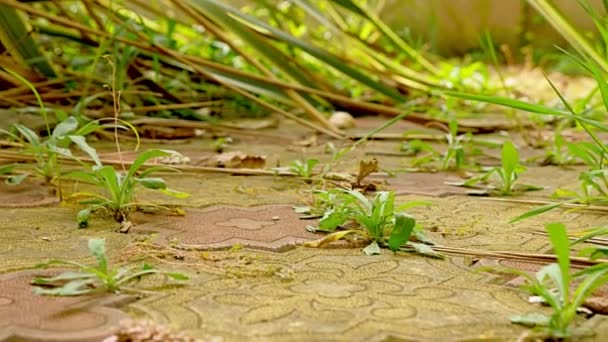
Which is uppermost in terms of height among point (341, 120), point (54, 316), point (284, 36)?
point (284, 36)

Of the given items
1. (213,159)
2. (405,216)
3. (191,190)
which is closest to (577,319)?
(405,216)

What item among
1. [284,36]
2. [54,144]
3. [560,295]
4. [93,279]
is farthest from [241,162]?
[560,295]

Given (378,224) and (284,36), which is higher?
(284,36)

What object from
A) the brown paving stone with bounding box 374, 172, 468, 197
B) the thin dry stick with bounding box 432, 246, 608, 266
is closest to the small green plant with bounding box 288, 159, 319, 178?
A: the brown paving stone with bounding box 374, 172, 468, 197

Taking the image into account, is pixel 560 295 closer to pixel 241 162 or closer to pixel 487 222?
pixel 487 222

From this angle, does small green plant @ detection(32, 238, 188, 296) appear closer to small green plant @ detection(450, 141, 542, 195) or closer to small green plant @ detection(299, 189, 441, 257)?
small green plant @ detection(299, 189, 441, 257)

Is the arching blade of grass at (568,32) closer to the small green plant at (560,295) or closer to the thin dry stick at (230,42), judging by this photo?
the small green plant at (560,295)

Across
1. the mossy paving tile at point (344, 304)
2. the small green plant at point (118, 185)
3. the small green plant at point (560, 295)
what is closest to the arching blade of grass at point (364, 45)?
the small green plant at point (118, 185)
